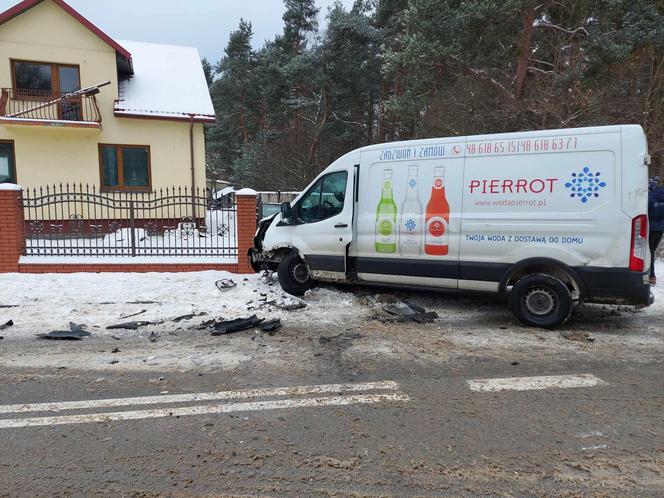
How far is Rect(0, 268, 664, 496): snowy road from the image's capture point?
288 centimetres

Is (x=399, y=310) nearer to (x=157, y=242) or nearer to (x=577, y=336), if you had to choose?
(x=577, y=336)

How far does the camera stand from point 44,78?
15.9 metres

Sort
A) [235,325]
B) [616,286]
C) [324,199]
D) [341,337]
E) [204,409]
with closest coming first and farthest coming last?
[204,409]
[616,286]
[341,337]
[235,325]
[324,199]

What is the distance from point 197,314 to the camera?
22.3 feet

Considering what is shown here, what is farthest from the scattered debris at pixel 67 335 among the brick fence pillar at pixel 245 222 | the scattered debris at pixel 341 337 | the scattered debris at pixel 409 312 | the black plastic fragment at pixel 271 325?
the scattered debris at pixel 409 312

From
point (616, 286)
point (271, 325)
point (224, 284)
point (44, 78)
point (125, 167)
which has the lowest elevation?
point (271, 325)

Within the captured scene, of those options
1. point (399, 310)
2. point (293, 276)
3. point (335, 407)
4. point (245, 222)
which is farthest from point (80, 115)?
point (335, 407)

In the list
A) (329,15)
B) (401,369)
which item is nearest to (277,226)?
(401,369)

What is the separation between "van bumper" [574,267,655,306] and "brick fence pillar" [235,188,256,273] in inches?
226

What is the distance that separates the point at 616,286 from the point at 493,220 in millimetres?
1576

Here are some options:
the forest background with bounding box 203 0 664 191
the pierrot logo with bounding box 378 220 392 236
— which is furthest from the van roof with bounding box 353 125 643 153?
the forest background with bounding box 203 0 664 191

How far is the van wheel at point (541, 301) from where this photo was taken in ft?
19.3

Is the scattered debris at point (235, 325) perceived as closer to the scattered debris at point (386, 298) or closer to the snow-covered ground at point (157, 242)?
the scattered debris at point (386, 298)

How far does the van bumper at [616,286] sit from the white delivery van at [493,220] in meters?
0.01
